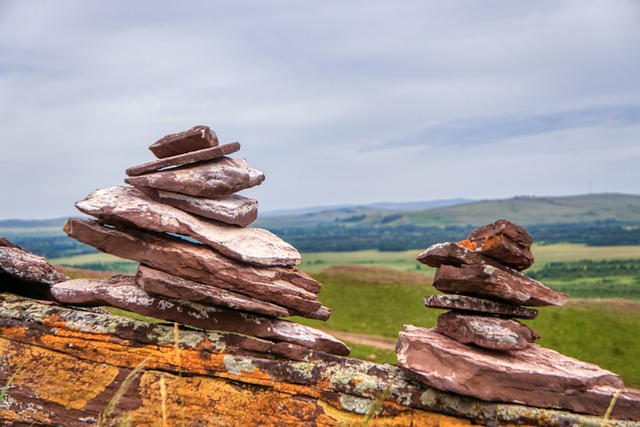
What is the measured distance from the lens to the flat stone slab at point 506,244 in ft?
43.8

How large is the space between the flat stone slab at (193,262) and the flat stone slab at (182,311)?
2.29 feet

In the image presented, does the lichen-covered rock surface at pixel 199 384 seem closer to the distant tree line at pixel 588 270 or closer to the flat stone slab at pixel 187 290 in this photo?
the flat stone slab at pixel 187 290

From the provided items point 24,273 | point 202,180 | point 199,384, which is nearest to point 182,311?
point 199,384

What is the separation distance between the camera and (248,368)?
13.2 m

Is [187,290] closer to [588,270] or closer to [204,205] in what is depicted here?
[204,205]

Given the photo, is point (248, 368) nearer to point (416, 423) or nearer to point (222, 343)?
point (222, 343)

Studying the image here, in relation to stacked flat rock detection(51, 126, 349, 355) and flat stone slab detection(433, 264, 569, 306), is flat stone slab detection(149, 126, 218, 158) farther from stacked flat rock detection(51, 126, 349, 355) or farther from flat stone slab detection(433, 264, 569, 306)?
flat stone slab detection(433, 264, 569, 306)

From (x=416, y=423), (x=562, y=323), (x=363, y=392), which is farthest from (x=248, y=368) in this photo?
(x=562, y=323)

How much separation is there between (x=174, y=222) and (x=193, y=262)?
1145mm

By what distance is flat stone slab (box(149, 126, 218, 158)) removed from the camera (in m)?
14.9

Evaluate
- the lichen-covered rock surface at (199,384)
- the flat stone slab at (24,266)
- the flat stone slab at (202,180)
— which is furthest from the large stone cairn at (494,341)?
the flat stone slab at (24,266)

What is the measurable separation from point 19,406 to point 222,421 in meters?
5.20

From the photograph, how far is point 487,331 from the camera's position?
1295cm

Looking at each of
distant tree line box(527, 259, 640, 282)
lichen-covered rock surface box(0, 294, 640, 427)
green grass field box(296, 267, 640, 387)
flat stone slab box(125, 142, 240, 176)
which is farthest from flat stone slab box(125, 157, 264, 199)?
distant tree line box(527, 259, 640, 282)
